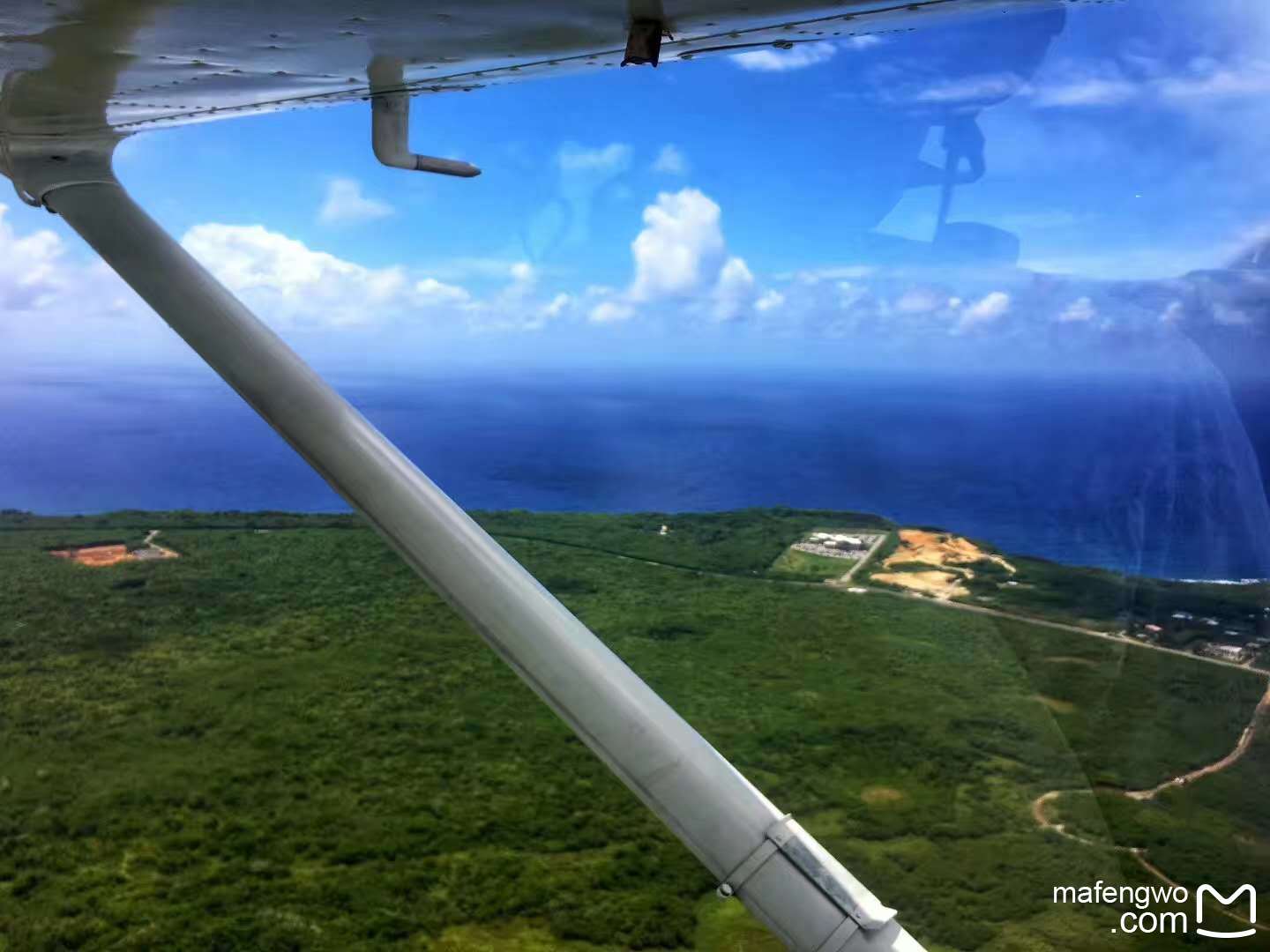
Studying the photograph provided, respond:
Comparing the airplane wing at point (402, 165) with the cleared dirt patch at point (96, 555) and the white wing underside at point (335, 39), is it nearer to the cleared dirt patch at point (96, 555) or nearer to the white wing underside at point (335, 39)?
the white wing underside at point (335, 39)

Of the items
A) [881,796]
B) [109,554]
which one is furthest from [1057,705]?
[109,554]

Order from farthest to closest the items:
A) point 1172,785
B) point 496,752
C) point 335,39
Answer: point 496,752, point 1172,785, point 335,39

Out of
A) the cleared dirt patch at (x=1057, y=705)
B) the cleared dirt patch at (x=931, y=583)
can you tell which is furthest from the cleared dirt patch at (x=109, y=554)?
the cleared dirt patch at (x=1057, y=705)

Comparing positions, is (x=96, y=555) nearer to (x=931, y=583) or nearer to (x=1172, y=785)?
(x=931, y=583)

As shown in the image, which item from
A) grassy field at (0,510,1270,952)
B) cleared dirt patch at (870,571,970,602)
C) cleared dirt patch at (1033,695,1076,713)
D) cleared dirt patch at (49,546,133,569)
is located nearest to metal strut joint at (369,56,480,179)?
grassy field at (0,510,1270,952)

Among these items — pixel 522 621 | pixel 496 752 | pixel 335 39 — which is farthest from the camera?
pixel 496 752

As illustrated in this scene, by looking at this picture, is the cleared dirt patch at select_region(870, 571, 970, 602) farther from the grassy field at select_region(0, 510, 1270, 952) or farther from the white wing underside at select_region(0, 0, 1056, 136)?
the white wing underside at select_region(0, 0, 1056, 136)
